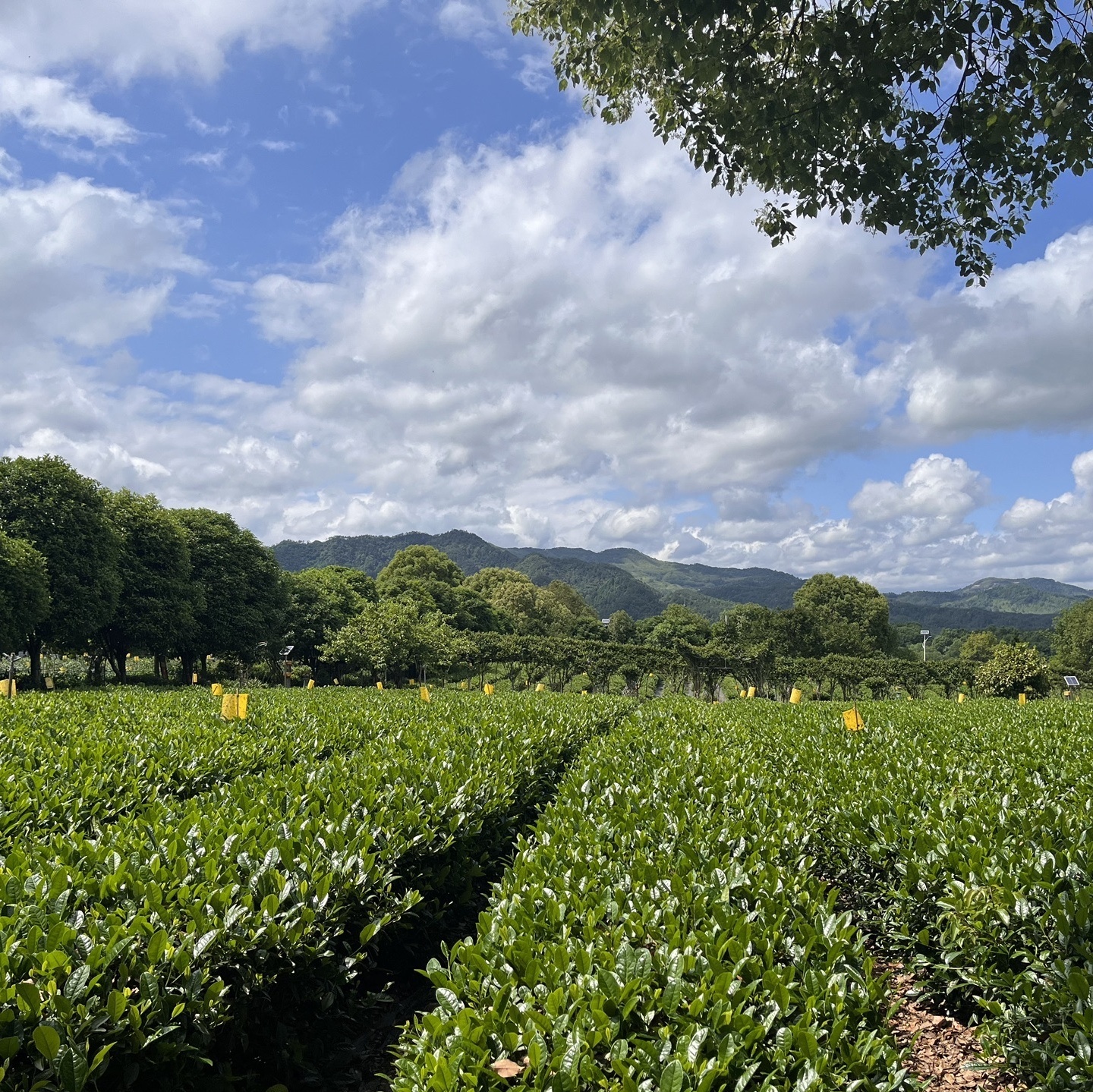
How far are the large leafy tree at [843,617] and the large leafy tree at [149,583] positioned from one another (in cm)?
3991

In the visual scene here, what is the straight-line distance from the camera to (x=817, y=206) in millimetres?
5207

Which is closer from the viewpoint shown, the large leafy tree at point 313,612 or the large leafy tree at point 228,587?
the large leafy tree at point 228,587

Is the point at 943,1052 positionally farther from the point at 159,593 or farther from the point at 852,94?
the point at 159,593

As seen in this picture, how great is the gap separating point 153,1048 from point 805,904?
9.35 feet

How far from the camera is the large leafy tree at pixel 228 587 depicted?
34688mm

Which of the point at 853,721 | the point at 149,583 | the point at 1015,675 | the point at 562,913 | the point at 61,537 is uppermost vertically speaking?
the point at 61,537

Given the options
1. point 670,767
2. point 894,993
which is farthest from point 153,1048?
point 670,767

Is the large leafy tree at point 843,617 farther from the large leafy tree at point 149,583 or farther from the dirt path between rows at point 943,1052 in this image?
the dirt path between rows at point 943,1052

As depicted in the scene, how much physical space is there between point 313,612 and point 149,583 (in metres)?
15.1

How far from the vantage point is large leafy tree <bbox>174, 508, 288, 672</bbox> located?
3469 cm

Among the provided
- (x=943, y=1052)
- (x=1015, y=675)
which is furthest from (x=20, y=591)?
(x=1015, y=675)

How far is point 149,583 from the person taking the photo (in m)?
30.0

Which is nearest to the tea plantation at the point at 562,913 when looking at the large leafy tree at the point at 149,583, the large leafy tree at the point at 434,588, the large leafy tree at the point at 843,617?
the large leafy tree at the point at 149,583

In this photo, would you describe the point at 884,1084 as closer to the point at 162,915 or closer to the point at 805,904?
the point at 805,904
